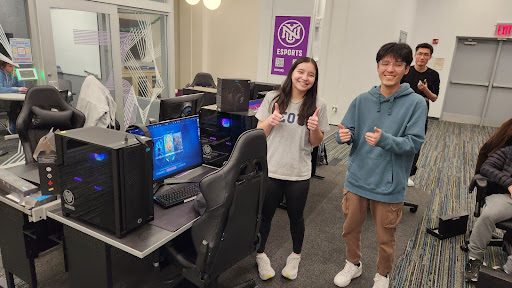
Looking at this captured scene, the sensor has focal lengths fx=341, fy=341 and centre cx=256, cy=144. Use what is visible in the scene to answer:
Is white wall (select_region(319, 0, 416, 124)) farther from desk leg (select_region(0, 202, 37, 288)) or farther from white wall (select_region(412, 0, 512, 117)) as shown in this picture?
desk leg (select_region(0, 202, 37, 288))

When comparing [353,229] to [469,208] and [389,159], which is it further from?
[469,208]

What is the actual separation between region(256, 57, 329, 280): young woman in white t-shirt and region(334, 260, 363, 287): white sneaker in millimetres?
593

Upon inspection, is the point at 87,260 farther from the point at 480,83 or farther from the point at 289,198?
the point at 480,83

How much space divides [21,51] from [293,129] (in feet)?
12.7

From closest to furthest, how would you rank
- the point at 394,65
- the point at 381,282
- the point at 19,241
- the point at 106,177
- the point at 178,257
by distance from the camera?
the point at 106,177, the point at 178,257, the point at 394,65, the point at 19,241, the point at 381,282

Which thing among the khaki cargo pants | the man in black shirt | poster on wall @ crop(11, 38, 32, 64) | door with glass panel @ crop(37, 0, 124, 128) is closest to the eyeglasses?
the khaki cargo pants

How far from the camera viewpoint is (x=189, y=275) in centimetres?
166

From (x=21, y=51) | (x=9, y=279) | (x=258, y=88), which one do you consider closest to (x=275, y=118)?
(x=258, y=88)

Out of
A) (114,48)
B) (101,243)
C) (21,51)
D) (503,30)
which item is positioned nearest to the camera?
(101,243)

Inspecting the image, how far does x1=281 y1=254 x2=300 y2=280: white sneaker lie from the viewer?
2318 millimetres

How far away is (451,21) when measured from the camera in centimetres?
756

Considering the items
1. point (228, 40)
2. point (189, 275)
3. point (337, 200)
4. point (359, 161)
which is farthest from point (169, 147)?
point (228, 40)

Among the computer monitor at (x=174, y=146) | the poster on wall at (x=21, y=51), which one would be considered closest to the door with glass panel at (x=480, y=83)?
the computer monitor at (x=174, y=146)

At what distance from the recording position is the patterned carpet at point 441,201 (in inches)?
97.3
